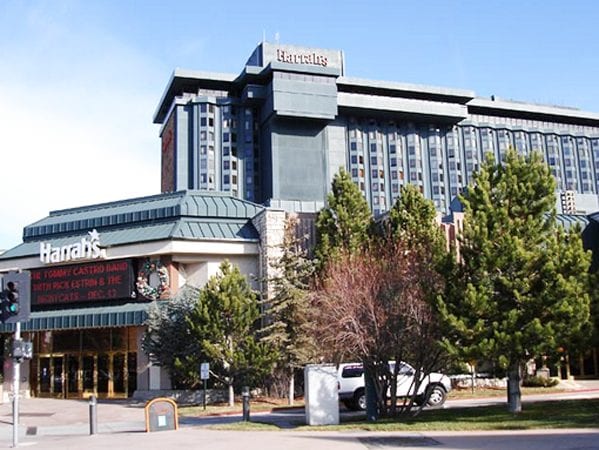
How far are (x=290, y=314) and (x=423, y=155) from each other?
85.2m

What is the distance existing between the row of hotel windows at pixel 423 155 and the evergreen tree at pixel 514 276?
277 feet

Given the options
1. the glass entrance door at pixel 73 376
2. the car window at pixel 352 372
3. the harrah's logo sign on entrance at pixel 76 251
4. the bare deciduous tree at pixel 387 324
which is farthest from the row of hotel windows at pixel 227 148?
the bare deciduous tree at pixel 387 324

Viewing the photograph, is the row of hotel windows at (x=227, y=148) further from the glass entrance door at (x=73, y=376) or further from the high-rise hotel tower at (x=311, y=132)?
the glass entrance door at (x=73, y=376)

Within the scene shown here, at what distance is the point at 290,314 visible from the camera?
30.3m

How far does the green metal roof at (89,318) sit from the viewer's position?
34094mm

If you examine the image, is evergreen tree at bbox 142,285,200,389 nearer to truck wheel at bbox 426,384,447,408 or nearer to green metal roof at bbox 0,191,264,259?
green metal roof at bbox 0,191,264,259

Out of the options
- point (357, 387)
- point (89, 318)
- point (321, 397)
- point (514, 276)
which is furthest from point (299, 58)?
point (321, 397)

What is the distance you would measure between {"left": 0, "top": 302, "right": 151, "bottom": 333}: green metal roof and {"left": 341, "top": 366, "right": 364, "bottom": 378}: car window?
38.6 feet

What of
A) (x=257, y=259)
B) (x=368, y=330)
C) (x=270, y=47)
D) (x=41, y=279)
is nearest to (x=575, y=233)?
(x=368, y=330)

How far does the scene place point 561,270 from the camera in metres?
19.7

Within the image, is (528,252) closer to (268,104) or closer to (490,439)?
(490,439)

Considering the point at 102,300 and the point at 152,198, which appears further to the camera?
the point at 152,198

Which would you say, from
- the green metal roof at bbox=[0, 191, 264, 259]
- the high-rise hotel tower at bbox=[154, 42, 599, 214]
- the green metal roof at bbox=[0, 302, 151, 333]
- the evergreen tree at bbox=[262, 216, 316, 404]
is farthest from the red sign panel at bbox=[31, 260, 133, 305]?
the high-rise hotel tower at bbox=[154, 42, 599, 214]

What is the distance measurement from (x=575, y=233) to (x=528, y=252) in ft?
6.37
